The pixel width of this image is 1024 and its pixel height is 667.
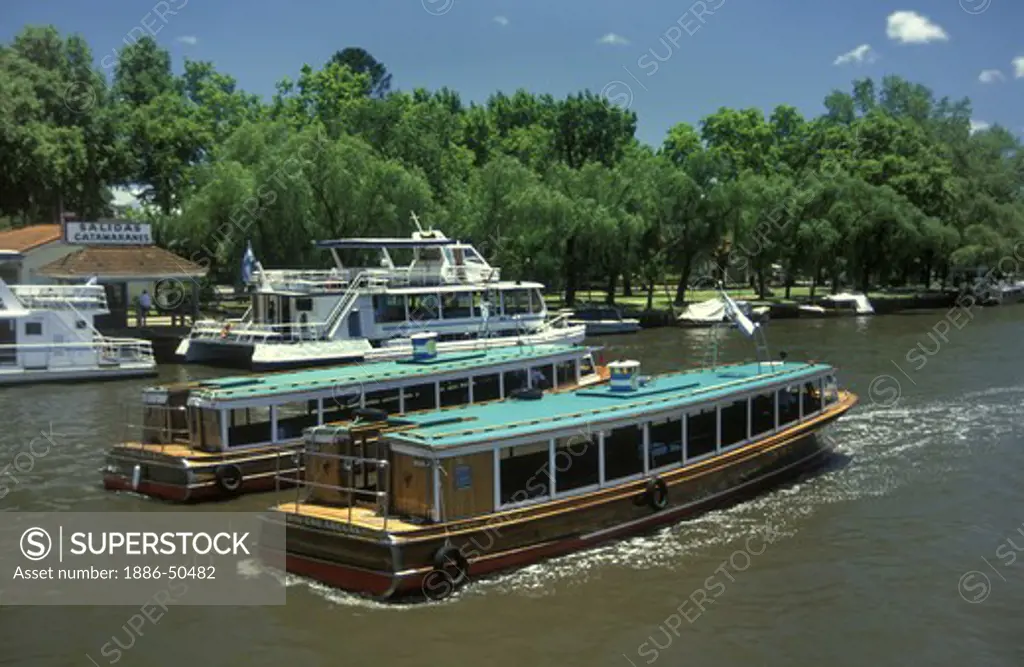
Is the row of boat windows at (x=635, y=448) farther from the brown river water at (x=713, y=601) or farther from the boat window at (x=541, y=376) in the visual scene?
the boat window at (x=541, y=376)

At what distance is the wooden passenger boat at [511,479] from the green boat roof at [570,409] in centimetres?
4

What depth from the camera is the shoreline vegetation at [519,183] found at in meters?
60.1

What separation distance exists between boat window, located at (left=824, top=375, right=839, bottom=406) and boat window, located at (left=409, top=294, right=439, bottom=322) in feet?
71.3

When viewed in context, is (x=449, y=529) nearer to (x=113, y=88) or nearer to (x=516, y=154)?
(x=516, y=154)

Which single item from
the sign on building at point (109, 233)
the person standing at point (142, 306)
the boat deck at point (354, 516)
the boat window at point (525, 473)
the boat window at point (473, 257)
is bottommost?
the boat deck at point (354, 516)

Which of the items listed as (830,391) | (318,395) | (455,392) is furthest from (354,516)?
(830,391)

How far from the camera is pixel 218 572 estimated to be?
17328 mm

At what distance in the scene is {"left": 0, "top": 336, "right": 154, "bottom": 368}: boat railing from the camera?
39781 millimetres

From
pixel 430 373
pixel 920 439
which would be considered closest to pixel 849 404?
pixel 920 439

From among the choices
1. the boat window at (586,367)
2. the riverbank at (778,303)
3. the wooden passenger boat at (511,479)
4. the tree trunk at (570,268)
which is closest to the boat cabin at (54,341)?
the boat window at (586,367)

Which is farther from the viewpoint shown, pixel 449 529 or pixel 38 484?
pixel 38 484

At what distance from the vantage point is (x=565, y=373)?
29922 millimetres

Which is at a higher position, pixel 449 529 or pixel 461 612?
pixel 449 529

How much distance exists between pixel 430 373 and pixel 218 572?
9.09 m
